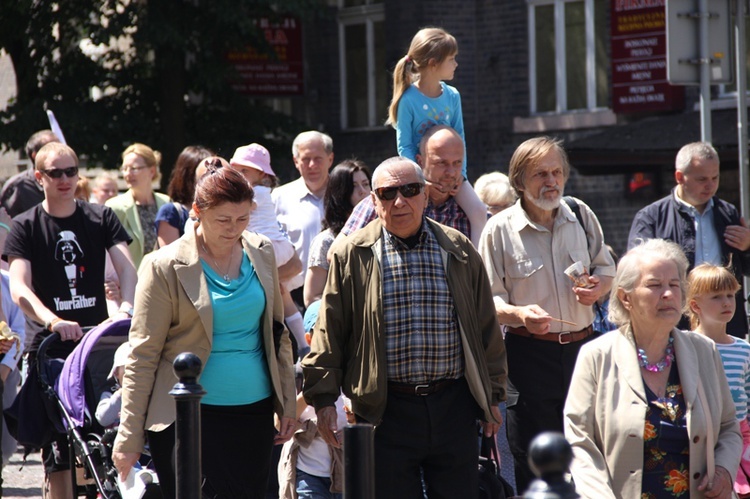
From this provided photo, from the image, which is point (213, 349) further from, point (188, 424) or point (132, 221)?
point (132, 221)

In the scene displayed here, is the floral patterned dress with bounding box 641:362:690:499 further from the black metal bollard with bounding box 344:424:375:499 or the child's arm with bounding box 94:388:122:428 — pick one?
the child's arm with bounding box 94:388:122:428

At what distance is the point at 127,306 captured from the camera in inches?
297

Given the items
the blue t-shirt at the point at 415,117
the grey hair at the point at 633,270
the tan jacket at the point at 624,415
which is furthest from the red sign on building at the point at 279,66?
the tan jacket at the point at 624,415

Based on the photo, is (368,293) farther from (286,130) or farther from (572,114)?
(286,130)

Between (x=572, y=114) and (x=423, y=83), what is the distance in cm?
1182

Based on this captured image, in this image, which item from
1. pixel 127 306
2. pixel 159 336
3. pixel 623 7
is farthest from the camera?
pixel 623 7

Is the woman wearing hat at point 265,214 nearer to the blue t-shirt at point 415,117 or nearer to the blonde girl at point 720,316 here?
the blue t-shirt at point 415,117

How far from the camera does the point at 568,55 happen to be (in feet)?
63.4

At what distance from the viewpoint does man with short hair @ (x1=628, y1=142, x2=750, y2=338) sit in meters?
8.54

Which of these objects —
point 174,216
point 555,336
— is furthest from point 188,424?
point 174,216

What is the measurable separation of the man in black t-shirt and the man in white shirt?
1431 mm

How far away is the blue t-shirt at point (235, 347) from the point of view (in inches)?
224

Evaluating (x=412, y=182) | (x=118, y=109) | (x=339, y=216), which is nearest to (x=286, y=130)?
(x=118, y=109)

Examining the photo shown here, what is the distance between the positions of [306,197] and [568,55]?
11169 millimetres
